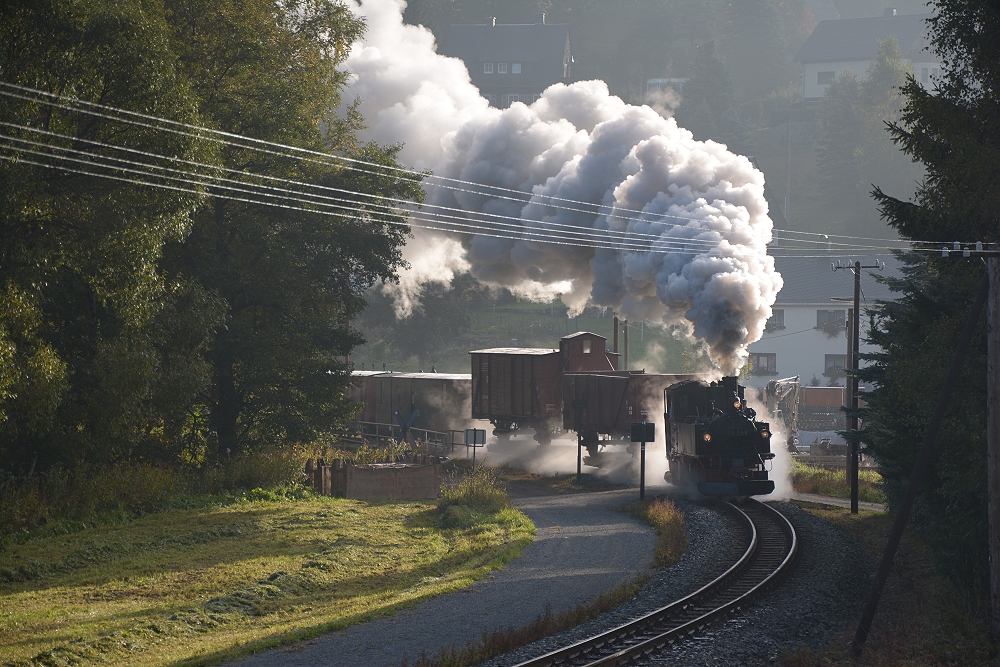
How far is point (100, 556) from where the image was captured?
58.9 ft

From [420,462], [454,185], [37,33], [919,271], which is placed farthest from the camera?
[454,185]

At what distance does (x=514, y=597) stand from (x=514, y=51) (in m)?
90.2

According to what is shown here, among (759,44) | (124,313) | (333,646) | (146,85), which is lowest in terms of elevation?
(333,646)

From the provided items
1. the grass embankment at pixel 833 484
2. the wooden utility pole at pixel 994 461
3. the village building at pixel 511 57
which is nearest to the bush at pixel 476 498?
the grass embankment at pixel 833 484

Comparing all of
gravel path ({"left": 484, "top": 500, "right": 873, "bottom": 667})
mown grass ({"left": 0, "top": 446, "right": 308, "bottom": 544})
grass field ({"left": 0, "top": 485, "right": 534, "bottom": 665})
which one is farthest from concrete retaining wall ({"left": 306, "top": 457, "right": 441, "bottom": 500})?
gravel path ({"left": 484, "top": 500, "right": 873, "bottom": 667})

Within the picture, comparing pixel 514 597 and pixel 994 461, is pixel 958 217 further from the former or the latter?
pixel 514 597

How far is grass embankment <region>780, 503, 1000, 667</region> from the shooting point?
1242 cm

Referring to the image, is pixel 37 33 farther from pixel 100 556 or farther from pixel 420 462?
pixel 420 462

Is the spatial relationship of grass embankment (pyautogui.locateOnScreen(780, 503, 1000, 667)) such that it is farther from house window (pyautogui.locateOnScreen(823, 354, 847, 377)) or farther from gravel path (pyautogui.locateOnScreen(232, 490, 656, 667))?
house window (pyautogui.locateOnScreen(823, 354, 847, 377))

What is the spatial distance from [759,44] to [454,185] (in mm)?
86646

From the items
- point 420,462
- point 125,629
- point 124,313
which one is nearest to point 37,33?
point 124,313

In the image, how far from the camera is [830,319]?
6391 centimetres

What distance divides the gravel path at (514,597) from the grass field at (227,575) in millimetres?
446

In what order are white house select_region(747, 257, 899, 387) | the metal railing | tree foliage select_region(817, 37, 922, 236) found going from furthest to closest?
1. tree foliage select_region(817, 37, 922, 236)
2. white house select_region(747, 257, 899, 387)
3. the metal railing
